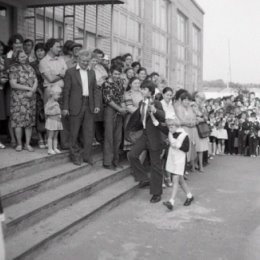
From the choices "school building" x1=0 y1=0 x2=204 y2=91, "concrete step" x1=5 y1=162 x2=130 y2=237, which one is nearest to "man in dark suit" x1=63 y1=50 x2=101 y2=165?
"concrete step" x1=5 y1=162 x2=130 y2=237

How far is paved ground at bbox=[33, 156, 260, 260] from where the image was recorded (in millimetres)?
4348

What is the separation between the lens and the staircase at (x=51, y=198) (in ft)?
14.3

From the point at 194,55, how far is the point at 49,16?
14.4m

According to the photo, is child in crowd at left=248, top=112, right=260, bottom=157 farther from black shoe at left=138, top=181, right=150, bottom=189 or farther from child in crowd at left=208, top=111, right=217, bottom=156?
black shoe at left=138, top=181, right=150, bottom=189

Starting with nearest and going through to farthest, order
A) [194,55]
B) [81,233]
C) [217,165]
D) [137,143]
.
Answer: [81,233] < [137,143] < [217,165] < [194,55]

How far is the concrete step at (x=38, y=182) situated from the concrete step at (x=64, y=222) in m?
0.41

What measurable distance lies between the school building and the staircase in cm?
343

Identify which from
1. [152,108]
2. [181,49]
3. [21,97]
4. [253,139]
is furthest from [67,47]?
[181,49]

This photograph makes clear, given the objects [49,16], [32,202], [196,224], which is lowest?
[196,224]

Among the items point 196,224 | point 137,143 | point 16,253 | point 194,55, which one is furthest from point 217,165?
point 194,55

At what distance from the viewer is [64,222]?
4.85 metres

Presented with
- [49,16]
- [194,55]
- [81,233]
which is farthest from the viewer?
[194,55]

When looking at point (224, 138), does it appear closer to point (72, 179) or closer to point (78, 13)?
point (78, 13)

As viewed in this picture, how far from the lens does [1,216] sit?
3.09 meters
